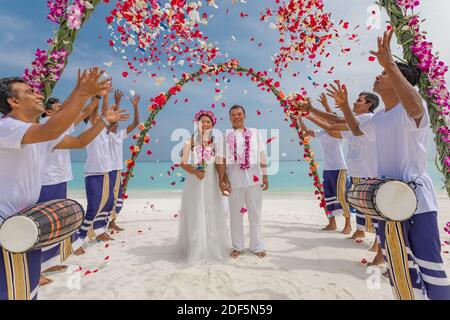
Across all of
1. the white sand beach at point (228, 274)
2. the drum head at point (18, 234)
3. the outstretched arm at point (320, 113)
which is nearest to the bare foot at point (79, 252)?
the white sand beach at point (228, 274)

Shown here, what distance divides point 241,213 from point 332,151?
295 centimetres

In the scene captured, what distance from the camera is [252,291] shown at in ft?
12.0

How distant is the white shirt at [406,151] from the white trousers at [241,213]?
107 inches

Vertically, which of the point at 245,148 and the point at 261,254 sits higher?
the point at 245,148

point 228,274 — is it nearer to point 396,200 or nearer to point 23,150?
point 396,200

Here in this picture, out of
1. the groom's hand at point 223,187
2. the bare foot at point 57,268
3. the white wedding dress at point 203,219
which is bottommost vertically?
the bare foot at point 57,268

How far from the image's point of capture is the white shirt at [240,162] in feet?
16.8

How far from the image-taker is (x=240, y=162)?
5.11m

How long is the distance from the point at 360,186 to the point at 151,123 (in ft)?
17.7

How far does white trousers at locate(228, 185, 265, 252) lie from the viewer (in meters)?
5.11

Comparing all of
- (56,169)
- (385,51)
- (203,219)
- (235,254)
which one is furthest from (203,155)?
(385,51)

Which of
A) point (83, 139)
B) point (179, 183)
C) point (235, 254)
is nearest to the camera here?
point (83, 139)

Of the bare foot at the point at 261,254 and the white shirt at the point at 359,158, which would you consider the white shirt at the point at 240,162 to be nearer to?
the bare foot at the point at 261,254

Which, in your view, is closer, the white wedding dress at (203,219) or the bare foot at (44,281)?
the bare foot at (44,281)
